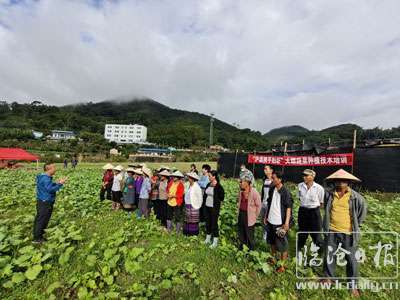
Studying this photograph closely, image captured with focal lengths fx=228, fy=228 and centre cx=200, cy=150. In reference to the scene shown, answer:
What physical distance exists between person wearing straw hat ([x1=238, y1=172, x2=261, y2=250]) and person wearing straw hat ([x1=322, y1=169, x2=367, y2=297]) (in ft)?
3.71

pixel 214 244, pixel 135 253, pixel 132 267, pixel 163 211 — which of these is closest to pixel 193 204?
pixel 214 244

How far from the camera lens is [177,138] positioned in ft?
319

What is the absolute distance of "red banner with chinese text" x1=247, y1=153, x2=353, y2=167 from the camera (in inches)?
379

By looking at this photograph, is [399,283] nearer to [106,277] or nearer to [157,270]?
[157,270]

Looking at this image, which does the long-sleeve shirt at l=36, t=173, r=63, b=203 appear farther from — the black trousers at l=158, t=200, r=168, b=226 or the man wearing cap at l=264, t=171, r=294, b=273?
the man wearing cap at l=264, t=171, r=294, b=273

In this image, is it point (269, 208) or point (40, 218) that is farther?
point (40, 218)

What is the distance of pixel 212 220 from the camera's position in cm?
472

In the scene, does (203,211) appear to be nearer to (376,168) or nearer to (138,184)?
(138,184)

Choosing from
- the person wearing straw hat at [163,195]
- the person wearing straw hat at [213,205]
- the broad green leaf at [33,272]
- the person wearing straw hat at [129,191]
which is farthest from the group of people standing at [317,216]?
the person wearing straw hat at [129,191]

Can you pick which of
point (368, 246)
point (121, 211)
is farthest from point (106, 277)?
point (368, 246)

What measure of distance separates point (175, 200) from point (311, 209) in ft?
9.42

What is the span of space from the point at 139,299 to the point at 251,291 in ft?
5.22

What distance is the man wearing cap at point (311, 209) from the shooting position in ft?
13.6

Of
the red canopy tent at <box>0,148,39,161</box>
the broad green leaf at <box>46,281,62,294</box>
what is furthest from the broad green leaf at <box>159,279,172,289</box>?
the red canopy tent at <box>0,148,39,161</box>
